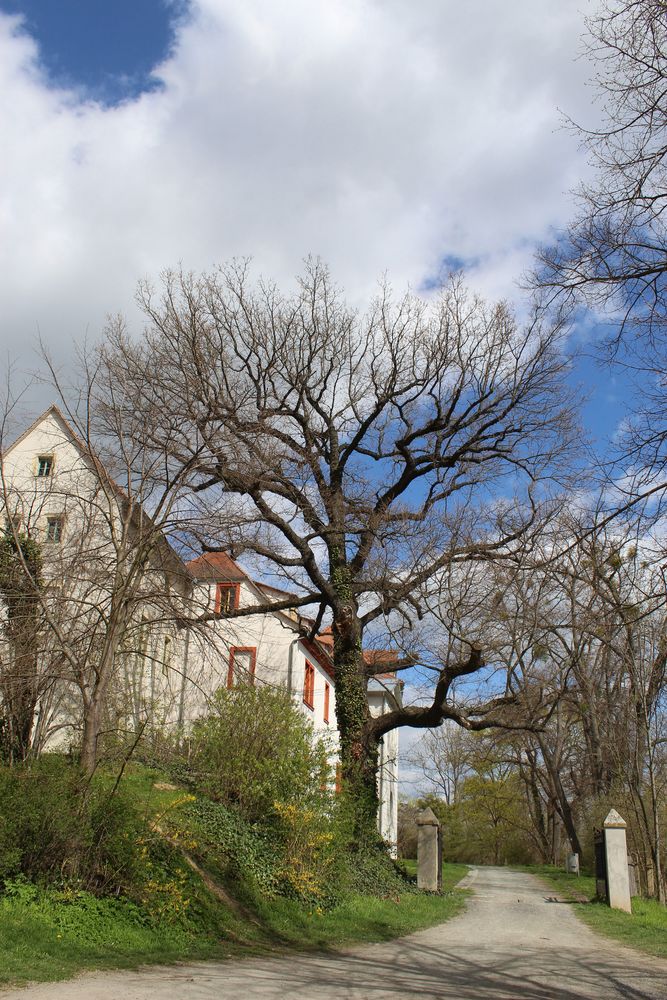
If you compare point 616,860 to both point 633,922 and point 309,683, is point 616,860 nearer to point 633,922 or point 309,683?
point 633,922

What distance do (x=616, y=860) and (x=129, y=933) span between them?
12.6 metres

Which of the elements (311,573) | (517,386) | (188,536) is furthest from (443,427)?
(188,536)

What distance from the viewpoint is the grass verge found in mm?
7672

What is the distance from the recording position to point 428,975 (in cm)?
887

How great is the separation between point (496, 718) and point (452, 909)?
4.28m

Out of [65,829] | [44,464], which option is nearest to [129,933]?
[65,829]

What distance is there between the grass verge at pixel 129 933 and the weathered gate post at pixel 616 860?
6.63m

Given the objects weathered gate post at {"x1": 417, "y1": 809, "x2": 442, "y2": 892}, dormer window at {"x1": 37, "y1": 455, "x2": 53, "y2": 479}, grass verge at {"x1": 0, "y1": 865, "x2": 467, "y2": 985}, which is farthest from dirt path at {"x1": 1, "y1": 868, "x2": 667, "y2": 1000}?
dormer window at {"x1": 37, "y1": 455, "x2": 53, "y2": 479}

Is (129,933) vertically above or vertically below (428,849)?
below

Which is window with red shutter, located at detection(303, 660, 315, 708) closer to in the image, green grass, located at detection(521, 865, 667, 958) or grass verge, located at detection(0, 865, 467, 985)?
green grass, located at detection(521, 865, 667, 958)

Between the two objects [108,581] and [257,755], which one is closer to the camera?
[108,581]

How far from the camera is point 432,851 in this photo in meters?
19.0

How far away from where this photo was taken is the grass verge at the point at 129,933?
7.67 m

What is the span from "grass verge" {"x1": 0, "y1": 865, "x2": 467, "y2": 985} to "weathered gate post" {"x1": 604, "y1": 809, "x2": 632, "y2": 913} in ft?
21.8
